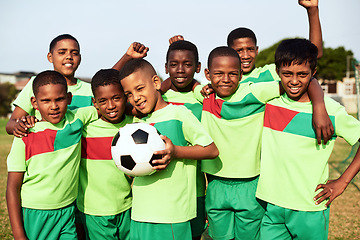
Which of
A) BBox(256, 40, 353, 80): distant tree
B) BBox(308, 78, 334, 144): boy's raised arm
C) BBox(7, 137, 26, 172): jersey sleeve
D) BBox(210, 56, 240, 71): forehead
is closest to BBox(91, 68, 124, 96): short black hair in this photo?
BBox(7, 137, 26, 172): jersey sleeve

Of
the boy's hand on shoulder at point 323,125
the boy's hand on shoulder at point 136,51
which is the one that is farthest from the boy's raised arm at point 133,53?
the boy's hand on shoulder at point 323,125

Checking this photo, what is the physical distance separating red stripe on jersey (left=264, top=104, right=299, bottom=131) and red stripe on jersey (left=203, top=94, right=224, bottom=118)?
1.38ft

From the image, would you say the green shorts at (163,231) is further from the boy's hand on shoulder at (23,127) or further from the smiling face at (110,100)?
the boy's hand on shoulder at (23,127)

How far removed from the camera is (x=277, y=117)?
281cm

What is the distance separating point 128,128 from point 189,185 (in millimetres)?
662

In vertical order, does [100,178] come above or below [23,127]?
below

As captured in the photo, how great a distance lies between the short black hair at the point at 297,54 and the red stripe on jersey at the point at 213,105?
0.64m

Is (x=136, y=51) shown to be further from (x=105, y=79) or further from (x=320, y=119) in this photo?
(x=320, y=119)

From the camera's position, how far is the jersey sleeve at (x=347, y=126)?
257 cm

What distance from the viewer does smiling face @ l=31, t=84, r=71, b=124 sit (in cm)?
279

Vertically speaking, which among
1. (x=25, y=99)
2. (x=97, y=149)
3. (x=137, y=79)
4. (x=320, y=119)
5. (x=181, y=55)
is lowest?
(x=97, y=149)

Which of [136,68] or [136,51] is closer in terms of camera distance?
[136,68]

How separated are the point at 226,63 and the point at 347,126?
1.12 m

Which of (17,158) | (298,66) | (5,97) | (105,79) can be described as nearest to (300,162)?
(298,66)
